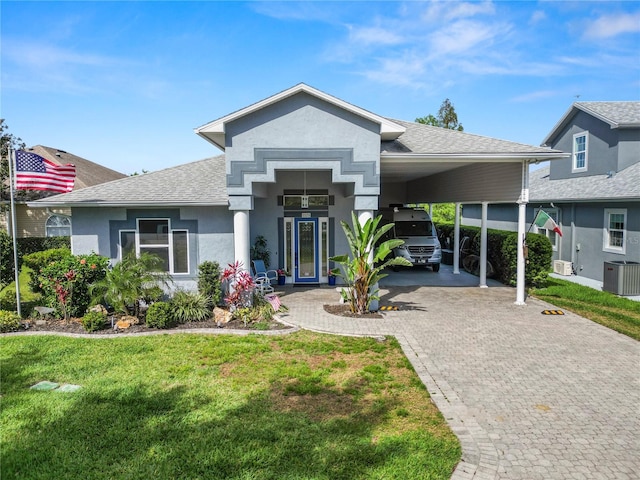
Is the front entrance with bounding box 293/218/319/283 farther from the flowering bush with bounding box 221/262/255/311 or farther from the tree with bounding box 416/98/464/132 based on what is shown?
the tree with bounding box 416/98/464/132

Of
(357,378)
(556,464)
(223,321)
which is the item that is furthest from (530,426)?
(223,321)

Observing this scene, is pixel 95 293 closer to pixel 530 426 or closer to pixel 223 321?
pixel 223 321

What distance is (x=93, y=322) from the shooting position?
10094mm

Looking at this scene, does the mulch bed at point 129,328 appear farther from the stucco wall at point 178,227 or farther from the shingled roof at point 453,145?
the shingled roof at point 453,145

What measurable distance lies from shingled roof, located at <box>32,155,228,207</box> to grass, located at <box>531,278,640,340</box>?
1077 centimetres

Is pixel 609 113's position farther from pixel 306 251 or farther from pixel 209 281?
pixel 209 281

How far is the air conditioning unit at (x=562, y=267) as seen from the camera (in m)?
18.0

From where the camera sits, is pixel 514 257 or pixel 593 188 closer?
pixel 514 257

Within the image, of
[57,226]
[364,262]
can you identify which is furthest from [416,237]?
[57,226]

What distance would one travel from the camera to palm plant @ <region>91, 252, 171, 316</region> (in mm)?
10617

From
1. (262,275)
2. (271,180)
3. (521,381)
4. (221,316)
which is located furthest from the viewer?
(262,275)

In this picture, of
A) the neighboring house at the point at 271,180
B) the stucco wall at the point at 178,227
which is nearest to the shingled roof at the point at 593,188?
the neighboring house at the point at 271,180

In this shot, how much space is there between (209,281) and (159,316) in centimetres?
218

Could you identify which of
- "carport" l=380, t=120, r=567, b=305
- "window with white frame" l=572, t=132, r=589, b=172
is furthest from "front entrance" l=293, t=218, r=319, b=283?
"window with white frame" l=572, t=132, r=589, b=172
